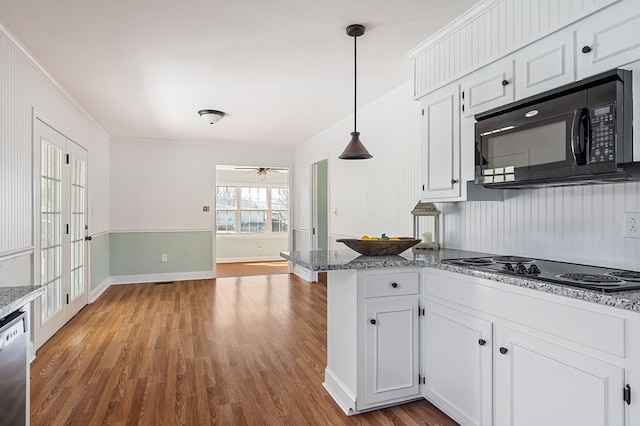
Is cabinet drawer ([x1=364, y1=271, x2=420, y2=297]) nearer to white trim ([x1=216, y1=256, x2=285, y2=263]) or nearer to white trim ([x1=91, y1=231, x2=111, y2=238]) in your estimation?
white trim ([x1=91, y1=231, x2=111, y2=238])

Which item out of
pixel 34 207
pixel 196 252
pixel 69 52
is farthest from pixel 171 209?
pixel 69 52

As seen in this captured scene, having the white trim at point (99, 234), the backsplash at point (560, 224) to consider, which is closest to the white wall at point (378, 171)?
the backsplash at point (560, 224)

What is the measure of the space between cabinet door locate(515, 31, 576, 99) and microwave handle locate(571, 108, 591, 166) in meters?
0.22

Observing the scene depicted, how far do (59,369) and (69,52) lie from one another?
94.2 inches

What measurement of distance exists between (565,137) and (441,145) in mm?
983

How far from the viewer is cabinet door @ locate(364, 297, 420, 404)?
7.36ft

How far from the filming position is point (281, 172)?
984 centimetres

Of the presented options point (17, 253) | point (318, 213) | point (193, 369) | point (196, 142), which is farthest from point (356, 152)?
point (196, 142)

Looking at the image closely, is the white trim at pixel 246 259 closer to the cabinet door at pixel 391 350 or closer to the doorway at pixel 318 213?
the doorway at pixel 318 213

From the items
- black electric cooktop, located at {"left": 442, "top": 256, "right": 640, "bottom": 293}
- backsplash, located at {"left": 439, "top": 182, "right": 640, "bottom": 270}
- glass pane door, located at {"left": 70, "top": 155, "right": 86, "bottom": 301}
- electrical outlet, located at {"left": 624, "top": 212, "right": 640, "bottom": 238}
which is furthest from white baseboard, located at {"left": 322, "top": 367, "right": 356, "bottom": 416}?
glass pane door, located at {"left": 70, "top": 155, "right": 86, "bottom": 301}

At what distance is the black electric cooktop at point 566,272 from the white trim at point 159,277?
539 centimetres

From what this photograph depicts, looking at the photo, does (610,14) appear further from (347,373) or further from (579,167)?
(347,373)

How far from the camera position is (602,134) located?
1.63m

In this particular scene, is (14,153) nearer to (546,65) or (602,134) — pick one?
(546,65)
